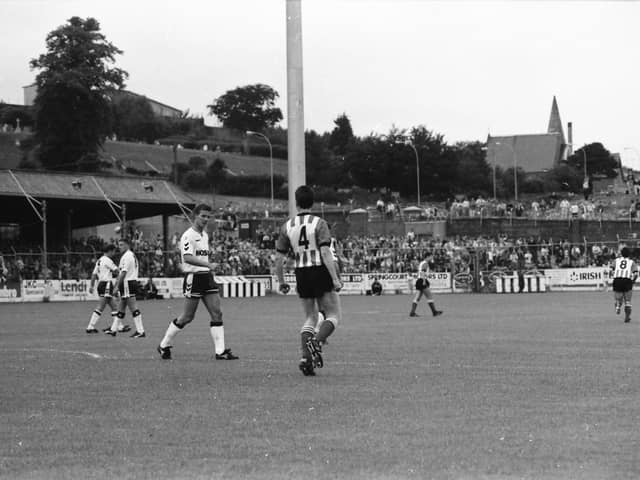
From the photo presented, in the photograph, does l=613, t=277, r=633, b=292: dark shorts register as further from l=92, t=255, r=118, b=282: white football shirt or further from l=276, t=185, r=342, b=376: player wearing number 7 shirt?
l=276, t=185, r=342, b=376: player wearing number 7 shirt

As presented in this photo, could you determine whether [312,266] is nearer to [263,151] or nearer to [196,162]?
[196,162]

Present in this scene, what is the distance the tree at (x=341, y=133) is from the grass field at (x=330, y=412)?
136472mm

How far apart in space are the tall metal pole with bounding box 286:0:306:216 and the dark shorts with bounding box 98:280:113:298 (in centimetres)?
623

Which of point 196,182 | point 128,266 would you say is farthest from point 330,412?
point 196,182

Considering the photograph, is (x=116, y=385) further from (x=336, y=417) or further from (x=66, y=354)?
(x=66, y=354)

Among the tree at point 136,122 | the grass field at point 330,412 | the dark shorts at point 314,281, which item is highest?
the tree at point 136,122

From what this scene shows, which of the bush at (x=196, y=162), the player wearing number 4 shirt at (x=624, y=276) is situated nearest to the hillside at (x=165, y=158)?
the bush at (x=196, y=162)

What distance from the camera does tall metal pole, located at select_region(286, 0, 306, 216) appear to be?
28.8 m

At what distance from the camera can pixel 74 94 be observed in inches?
3371

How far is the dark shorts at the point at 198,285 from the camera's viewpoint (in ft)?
50.8

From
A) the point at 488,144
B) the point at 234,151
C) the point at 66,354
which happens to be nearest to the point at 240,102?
the point at 234,151

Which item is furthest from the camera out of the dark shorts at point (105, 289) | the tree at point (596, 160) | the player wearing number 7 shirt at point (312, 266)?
the tree at point (596, 160)

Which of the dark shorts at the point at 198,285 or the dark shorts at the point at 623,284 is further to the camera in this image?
the dark shorts at the point at 623,284

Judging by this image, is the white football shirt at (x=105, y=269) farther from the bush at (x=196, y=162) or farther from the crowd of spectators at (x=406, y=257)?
the bush at (x=196, y=162)
